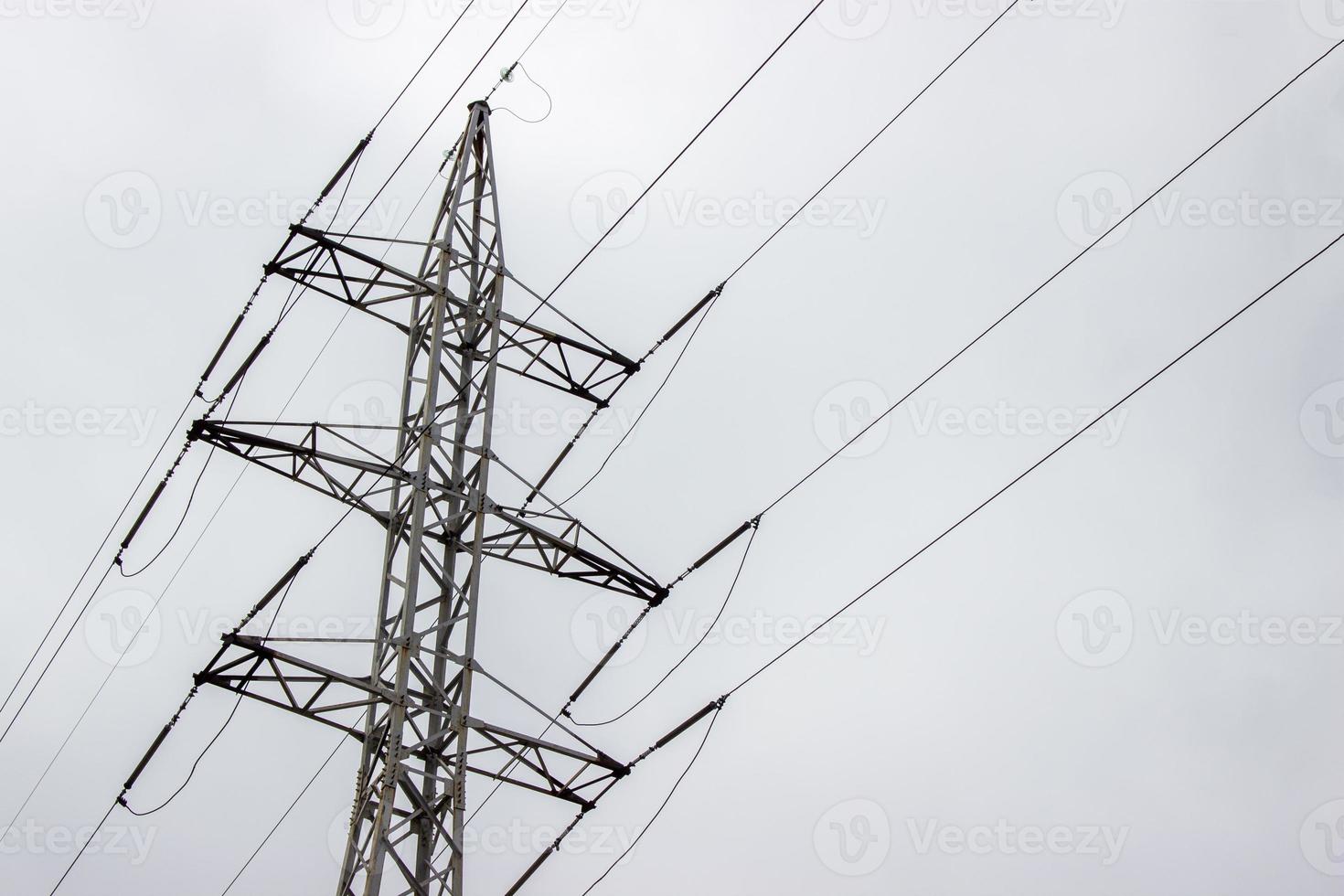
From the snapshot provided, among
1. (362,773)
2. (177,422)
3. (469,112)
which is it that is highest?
(469,112)

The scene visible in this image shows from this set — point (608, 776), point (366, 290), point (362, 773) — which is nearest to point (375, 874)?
point (362, 773)

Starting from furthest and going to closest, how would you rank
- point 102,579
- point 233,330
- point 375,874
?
1. point 102,579
2. point 233,330
3. point 375,874

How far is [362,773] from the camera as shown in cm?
1120

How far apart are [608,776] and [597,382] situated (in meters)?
4.80

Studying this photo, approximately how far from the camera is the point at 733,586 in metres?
15.7

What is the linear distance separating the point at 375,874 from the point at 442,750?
173 cm

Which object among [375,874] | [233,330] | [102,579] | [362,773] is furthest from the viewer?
[102,579]

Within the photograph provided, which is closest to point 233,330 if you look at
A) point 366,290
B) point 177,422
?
point 177,422

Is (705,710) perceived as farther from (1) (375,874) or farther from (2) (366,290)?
(2) (366,290)

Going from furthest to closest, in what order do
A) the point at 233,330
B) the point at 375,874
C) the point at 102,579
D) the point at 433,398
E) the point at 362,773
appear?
1. the point at 102,579
2. the point at 233,330
3. the point at 433,398
4. the point at 362,773
5. the point at 375,874

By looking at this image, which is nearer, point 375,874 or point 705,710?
point 375,874

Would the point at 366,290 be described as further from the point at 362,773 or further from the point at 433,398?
the point at 362,773

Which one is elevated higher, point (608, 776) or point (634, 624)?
point (634, 624)

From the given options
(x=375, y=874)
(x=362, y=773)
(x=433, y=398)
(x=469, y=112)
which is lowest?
(x=375, y=874)
